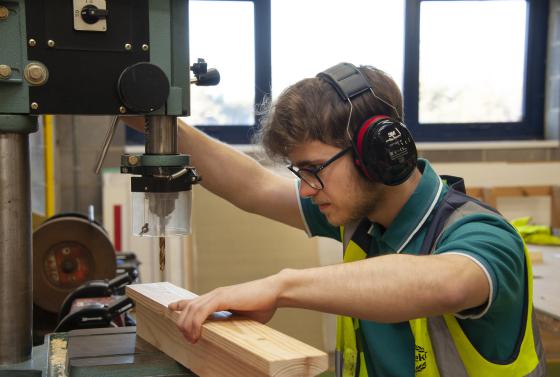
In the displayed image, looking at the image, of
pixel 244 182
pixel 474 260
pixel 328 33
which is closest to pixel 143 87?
pixel 474 260

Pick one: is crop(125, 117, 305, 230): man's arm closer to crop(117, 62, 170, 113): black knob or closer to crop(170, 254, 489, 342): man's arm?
crop(117, 62, 170, 113): black knob

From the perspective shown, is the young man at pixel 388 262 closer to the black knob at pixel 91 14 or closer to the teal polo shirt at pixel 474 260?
the teal polo shirt at pixel 474 260

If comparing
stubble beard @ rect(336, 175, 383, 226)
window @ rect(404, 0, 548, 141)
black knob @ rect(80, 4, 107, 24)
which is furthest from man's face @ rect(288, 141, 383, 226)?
window @ rect(404, 0, 548, 141)

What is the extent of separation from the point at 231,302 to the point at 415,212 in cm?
45

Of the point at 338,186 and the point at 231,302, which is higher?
the point at 338,186

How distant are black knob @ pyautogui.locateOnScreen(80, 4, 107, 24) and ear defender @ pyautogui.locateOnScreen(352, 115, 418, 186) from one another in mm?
451

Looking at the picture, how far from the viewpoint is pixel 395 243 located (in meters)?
1.24

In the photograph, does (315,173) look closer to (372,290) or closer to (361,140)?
(361,140)

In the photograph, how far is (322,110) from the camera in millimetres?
1153

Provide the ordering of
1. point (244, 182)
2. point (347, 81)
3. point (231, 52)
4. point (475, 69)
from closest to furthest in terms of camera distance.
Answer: point (347, 81) < point (244, 182) < point (231, 52) < point (475, 69)

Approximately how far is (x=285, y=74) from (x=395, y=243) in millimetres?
2569

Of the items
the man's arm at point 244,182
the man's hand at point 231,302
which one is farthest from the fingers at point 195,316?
the man's arm at point 244,182

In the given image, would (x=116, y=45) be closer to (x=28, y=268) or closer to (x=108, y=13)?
(x=108, y=13)

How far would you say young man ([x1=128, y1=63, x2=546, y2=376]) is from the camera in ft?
2.99
